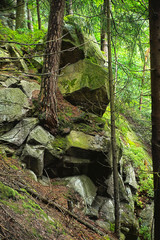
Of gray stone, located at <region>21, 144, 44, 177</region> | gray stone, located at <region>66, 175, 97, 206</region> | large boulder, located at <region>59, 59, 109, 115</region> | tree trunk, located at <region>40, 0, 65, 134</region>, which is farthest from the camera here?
large boulder, located at <region>59, 59, 109, 115</region>

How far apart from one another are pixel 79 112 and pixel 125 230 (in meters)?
4.64

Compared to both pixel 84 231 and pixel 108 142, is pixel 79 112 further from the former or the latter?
pixel 84 231

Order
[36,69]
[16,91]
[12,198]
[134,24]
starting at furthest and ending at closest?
[36,69] < [16,91] < [134,24] < [12,198]

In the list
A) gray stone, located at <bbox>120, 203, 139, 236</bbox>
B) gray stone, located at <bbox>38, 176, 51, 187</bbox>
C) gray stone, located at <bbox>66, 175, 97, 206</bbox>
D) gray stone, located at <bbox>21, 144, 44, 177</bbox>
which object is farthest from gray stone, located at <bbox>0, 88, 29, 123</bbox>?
gray stone, located at <bbox>120, 203, 139, 236</bbox>

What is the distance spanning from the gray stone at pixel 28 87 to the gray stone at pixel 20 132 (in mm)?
1268

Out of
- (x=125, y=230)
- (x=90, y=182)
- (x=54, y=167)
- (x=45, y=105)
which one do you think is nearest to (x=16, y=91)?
(x=45, y=105)

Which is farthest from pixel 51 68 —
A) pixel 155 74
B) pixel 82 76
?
pixel 155 74

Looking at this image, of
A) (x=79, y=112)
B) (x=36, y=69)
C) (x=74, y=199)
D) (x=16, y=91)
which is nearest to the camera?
(x=74, y=199)

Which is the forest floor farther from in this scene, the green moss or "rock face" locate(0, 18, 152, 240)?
"rock face" locate(0, 18, 152, 240)

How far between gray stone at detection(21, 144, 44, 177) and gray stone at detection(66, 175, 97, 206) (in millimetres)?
1165

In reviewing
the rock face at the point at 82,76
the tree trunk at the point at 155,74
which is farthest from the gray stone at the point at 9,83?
the tree trunk at the point at 155,74

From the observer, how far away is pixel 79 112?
738cm

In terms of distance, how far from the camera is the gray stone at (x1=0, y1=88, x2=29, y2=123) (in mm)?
5332

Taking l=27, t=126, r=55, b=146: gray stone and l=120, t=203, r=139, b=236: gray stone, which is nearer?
l=27, t=126, r=55, b=146: gray stone
